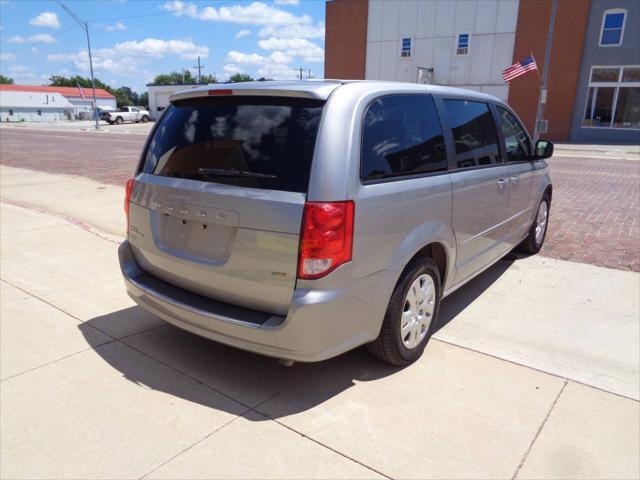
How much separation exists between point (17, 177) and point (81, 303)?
387 inches

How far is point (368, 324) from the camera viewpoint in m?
2.98

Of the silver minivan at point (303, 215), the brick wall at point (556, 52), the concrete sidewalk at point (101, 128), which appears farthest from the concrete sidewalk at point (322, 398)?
the concrete sidewalk at point (101, 128)

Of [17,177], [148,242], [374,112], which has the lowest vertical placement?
[17,177]

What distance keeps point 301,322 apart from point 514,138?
→ 10.9 feet

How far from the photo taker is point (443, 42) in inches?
1346

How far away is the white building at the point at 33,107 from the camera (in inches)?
3142

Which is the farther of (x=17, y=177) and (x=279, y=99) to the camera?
(x=17, y=177)

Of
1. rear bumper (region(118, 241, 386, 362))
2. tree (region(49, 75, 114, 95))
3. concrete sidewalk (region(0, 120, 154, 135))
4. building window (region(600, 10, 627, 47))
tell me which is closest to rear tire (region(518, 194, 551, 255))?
rear bumper (region(118, 241, 386, 362))

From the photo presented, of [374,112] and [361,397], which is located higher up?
[374,112]

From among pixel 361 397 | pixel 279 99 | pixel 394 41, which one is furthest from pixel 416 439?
pixel 394 41

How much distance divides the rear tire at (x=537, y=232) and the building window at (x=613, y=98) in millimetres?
28169

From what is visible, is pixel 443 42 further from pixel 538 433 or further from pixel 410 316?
pixel 538 433

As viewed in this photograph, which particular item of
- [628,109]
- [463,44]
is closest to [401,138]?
[628,109]

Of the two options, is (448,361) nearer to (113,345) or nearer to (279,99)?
(279,99)
